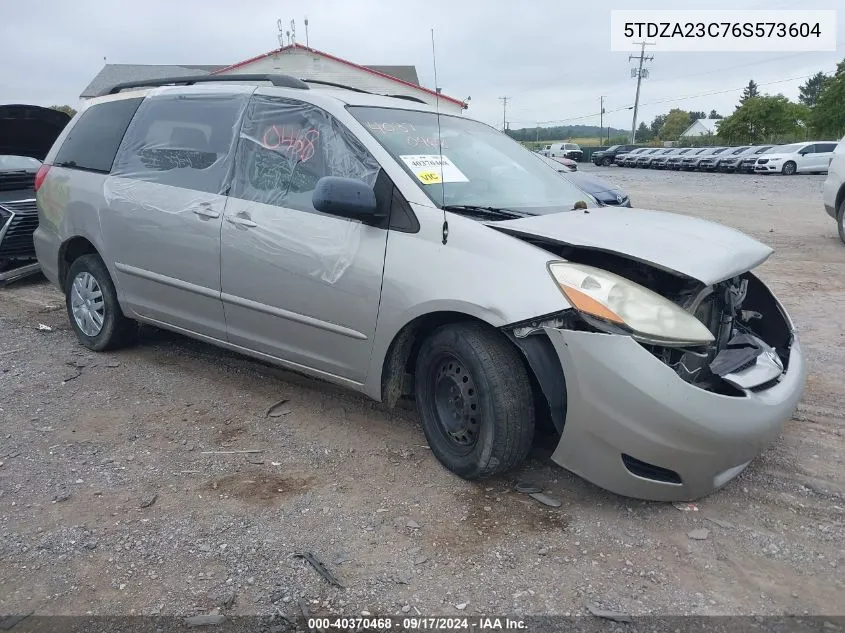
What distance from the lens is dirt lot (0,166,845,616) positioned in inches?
99.9

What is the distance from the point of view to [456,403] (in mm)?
3281

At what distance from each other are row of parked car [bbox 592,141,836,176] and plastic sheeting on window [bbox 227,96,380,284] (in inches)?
947

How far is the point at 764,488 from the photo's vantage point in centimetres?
320

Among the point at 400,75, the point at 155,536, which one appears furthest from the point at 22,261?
the point at 400,75

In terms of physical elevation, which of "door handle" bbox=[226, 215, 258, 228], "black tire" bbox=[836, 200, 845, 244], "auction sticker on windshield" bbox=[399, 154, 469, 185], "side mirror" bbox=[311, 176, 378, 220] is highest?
"auction sticker on windshield" bbox=[399, 154, 469, 185]

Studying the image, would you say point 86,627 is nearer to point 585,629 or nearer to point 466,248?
point 585,629

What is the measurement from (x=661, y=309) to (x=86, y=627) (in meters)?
2.44

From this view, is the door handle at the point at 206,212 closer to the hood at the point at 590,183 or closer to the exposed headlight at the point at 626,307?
the exposed headlight at the point at 626,307

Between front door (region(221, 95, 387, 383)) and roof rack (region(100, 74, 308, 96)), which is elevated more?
roof rack (region(100, 74, 308, 96))

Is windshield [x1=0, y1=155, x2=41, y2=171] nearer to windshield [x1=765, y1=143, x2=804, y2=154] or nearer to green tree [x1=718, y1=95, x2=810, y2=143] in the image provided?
windshield [x1=765, y1=143, x2=804, y2=154]

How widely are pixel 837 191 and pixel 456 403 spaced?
27.8 ft

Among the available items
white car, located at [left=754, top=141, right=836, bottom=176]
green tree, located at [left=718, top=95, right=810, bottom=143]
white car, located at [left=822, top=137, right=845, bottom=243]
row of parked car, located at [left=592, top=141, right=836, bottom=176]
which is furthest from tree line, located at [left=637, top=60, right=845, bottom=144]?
Result: white car, located at [left=822, top=137, right=845, bottom=243]

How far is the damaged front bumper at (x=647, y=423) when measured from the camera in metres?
2.71

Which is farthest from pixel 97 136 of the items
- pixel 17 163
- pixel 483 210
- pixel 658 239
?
pixel 17 163
